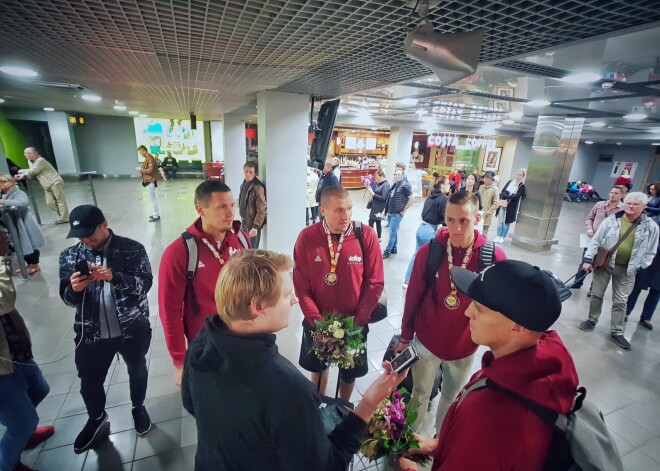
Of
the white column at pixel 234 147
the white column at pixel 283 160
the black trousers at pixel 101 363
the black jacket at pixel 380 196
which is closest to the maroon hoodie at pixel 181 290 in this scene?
the black trousers at pixel 101 363

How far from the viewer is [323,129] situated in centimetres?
548

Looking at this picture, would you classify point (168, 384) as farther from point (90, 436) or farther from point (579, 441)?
point (579, 441)

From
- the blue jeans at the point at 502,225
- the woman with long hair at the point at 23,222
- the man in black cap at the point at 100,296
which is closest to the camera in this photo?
the man in black cap at the point at 100,296

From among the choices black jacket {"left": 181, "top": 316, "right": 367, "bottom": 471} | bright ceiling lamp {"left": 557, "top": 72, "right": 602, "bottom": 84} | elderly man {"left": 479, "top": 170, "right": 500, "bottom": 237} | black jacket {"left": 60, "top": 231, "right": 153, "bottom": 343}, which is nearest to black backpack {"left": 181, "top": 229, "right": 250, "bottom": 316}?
black jacket {"left": 60, "top": 231, "right": 153, "bottom": 343}

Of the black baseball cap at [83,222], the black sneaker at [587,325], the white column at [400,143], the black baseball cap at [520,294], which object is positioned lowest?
the black sneaker at [587,325]

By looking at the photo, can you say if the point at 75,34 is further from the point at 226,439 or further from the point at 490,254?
the point at 490,254

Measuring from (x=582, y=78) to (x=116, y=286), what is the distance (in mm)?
5409

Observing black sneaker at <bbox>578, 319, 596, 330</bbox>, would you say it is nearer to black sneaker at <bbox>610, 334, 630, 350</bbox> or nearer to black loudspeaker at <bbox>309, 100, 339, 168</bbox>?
black sneaker at <bbox>610, 334, 630, 350</bbox>

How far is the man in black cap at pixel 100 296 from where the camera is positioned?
201cm

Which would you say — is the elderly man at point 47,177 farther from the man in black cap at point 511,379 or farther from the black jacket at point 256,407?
the man in black cap at point 511,379

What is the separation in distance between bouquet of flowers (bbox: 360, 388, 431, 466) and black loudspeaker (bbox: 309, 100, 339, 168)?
15.6ft

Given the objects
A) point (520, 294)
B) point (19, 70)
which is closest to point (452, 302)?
point (520, 294)

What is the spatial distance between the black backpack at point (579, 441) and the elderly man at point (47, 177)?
9.87 metres

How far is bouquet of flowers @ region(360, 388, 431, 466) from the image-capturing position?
1439 millimetres
